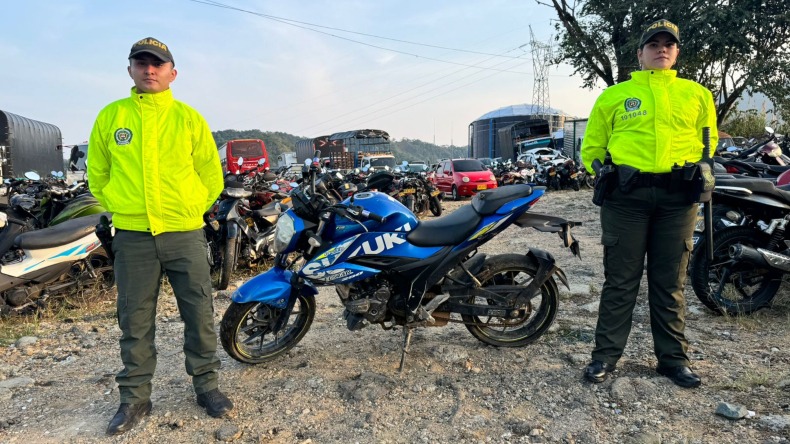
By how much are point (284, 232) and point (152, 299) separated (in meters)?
0.78

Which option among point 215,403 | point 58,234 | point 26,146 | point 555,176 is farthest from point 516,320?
point 26,146

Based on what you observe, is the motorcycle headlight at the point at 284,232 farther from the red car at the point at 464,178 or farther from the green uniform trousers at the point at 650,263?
the red car at the point at 464,178

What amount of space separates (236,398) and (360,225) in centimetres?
120

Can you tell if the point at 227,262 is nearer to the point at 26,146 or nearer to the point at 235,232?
the point at 235,232

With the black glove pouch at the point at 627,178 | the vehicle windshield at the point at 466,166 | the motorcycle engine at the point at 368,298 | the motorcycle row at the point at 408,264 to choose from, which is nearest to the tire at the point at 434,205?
the vehicle windshield at the point at 466,166

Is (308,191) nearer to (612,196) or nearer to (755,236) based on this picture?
(612,196)

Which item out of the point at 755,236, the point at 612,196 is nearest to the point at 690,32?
the point at 755,236

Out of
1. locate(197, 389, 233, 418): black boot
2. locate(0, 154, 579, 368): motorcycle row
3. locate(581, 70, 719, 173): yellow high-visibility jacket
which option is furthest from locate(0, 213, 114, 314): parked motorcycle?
locate(581, 70, 719, 173): yellow high-visibility jacket

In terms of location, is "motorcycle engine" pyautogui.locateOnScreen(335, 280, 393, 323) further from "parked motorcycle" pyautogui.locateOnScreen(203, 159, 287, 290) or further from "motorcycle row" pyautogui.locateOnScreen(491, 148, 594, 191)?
"motorcycle row" pyautogui.locateOnScreen(491, 148, 594, 191)

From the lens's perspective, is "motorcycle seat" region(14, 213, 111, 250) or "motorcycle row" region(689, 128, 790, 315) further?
"motorcycle seat" region(14, 213, 111, 250)

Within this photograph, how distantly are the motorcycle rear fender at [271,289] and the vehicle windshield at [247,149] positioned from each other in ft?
63.0

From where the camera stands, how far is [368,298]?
9.93ft

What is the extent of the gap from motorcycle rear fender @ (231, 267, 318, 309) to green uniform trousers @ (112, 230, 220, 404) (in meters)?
0.32

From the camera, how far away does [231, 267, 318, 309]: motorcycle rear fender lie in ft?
9.87
